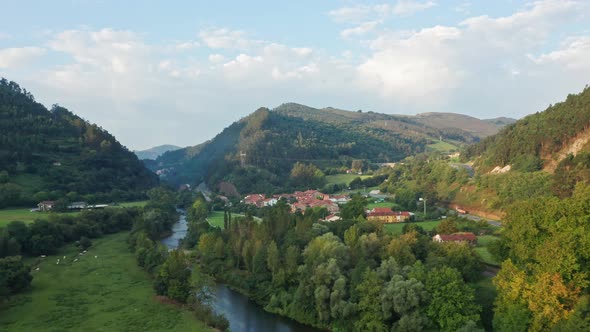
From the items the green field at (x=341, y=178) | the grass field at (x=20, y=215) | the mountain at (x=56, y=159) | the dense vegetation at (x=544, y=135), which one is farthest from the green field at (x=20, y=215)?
the dense vegetation at (x=544, y=135)

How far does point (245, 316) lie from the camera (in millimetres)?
34344

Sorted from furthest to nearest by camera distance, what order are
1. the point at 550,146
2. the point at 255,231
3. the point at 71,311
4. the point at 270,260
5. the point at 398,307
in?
the point at 550,146
the point at 255,231
the point at 270,260
the point at 71,311
the point at 398,307

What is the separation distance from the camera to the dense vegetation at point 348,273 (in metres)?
27.4

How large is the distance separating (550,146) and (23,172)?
8614cm

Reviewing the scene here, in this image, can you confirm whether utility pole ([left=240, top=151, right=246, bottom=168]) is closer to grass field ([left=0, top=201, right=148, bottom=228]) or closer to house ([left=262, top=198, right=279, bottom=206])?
house ([left=262, top=198, right=279, bottom=206])

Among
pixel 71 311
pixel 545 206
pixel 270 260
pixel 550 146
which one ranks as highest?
pixel 550 146

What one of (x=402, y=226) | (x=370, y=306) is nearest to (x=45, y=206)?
(x=402, y=226)

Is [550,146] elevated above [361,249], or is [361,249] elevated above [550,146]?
[550,146]

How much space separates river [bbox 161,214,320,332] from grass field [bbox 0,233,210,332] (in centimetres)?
336

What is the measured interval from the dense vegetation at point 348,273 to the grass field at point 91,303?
773cm

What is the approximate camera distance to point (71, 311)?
32094 mm

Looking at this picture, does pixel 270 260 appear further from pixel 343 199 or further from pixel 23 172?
pixel 23 172

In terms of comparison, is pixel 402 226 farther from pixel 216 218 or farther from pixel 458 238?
pixel 216 218

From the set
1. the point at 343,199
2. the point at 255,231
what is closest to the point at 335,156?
the point at 343,199
